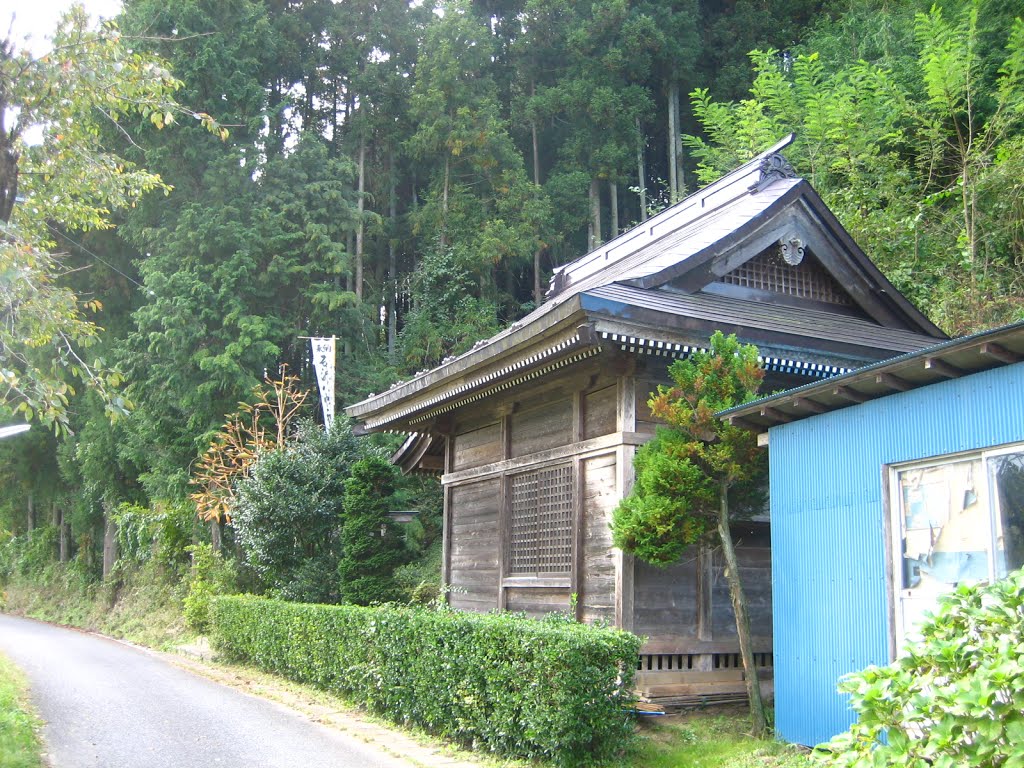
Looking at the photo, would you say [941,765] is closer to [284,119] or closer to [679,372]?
[679,372]

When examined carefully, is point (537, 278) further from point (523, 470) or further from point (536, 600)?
point (536, 600)

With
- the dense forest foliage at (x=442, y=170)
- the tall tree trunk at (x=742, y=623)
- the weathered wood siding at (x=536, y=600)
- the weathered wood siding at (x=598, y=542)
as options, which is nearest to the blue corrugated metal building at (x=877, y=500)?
the tall tree trunk at (x=742, y=623)

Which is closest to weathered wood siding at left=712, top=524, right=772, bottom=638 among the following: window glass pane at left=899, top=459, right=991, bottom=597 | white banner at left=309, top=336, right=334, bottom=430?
window glass pane at left=899, top=459, right=991, bottom=597

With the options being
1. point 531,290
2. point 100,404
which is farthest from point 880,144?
point 100,404

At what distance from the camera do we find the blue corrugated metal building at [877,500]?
618 cm

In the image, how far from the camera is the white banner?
2112cm

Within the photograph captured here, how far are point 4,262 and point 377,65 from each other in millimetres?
25301

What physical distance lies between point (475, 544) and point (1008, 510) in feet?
27.3

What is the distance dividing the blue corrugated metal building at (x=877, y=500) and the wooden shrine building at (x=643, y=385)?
1.85 metres

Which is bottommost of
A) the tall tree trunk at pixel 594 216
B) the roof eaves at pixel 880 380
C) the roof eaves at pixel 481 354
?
the roof eaves at pixel 880 380

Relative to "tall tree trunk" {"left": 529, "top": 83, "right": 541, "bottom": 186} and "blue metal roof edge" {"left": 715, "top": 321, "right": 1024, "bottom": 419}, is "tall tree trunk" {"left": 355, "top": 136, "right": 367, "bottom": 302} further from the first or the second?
"blue metal roof edge" {"left": 715, "top": 321, "right": 1024, "bottom": 419}

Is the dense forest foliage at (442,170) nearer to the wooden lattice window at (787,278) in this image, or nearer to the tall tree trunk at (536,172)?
the tall tree trunk at (536,172)

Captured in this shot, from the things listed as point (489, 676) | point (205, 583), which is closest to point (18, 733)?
point (489, 676)

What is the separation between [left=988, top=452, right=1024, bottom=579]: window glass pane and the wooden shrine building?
12.3 ft
